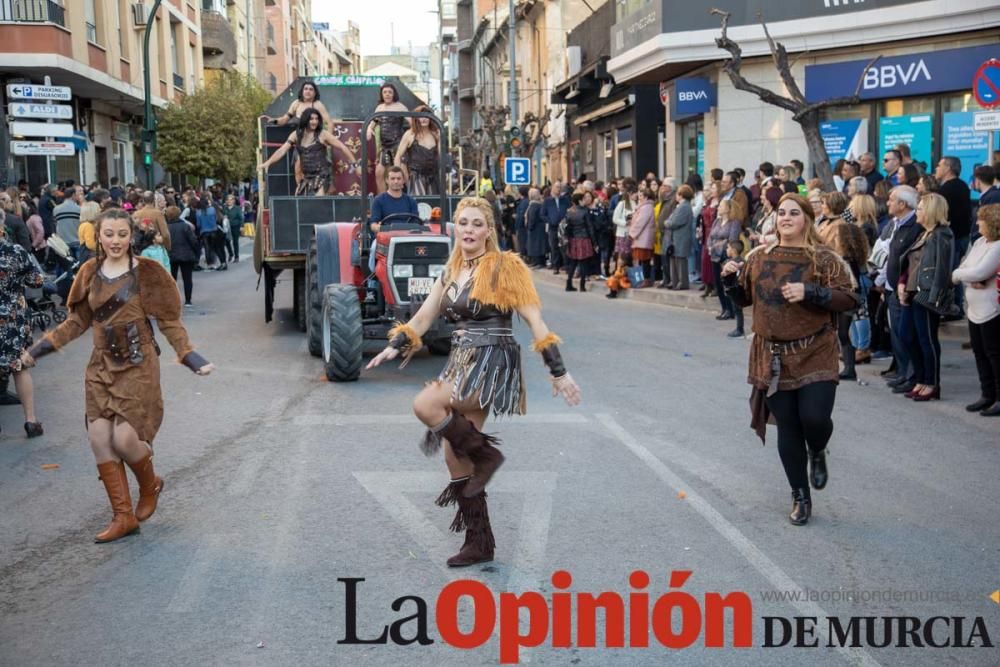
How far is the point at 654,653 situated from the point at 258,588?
6.01 ft

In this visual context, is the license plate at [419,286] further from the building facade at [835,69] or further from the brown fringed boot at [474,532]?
the building facade at [835,69]

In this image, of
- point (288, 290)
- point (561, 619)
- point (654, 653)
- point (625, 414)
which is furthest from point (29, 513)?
point (288, 290)

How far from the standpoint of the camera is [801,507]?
6320 mm

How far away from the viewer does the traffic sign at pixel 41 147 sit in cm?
2055

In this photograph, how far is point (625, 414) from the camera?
9.38m

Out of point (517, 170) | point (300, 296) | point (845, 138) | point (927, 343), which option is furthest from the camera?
point (517, 170)

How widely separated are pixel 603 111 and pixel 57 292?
21.9 meters

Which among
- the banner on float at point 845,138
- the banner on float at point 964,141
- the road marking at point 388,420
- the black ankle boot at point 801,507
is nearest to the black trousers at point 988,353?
the road marking at point 388,420

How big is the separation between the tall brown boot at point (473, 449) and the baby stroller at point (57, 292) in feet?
32.1

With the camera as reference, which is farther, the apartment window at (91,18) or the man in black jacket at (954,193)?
the apartment window at (91,18)

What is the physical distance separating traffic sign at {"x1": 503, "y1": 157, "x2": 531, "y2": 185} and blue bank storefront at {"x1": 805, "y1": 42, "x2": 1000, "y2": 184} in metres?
8.43

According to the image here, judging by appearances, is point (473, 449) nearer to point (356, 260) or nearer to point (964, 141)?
point (356, 260)

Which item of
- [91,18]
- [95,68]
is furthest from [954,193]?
[91,18]

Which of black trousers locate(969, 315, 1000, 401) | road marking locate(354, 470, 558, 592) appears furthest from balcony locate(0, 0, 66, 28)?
black trousers locate(969, 315, 1000, 401)
